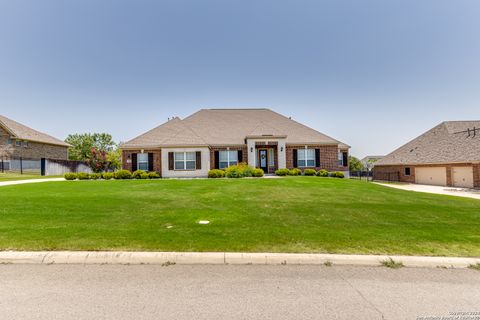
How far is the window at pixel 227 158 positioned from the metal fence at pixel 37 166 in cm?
2030

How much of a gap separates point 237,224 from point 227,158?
16702mm

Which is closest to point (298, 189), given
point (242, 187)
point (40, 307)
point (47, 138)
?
point (242, 187)

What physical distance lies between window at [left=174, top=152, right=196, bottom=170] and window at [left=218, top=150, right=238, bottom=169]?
2.80 meters

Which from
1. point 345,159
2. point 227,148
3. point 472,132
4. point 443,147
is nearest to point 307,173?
point 345,159

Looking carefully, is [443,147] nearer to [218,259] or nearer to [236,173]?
[236,173]

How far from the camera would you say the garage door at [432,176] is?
25869mm

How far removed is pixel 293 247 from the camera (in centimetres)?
518

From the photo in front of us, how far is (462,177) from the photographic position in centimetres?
2406

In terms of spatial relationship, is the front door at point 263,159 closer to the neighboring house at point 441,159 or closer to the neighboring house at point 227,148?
the neighboring house at point 227,148

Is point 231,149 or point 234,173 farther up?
point 231,149

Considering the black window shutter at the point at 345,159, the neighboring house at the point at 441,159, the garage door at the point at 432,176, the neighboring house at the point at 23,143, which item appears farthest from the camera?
the neighboring house at the point at 23,143

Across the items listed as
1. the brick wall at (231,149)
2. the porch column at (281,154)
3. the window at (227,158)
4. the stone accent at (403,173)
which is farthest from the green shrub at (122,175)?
the stone accent at (403,173)

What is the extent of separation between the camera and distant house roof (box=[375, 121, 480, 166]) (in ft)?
81.7

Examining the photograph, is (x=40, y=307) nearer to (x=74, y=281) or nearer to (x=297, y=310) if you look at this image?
(x=74, y=281)
